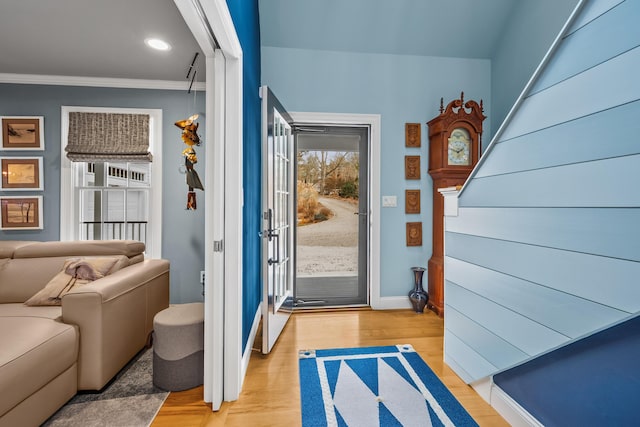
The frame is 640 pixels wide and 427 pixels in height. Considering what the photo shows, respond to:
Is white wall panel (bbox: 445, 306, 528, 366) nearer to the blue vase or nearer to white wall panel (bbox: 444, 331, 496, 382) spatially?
white wall panel (bbox: 444, 331, 496, 382)

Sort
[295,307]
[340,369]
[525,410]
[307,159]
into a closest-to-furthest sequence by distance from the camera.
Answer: [525,410], [340,369], [295,307], [307,159]

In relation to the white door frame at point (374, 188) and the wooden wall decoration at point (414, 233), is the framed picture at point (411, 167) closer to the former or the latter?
the white door frame at point (374, 188)

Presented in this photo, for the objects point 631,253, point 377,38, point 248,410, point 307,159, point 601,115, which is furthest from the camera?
point 307,159

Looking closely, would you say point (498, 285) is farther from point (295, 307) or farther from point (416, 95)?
point (416, 95)

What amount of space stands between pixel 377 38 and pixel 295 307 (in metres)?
2.97

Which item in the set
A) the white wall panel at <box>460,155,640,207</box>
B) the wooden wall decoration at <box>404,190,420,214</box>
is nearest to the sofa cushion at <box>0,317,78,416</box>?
the white wall panel at <box>460,155,640,207</box>

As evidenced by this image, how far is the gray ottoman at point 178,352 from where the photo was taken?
1637mm

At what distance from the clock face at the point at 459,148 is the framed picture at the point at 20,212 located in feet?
13.4

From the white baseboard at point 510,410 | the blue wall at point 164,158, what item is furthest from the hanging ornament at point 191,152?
the white baseboard at point 510,410

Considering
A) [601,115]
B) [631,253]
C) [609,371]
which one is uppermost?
[601,115]

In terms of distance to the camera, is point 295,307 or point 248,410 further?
point 295,307

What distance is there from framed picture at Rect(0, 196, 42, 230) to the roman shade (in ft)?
1.86

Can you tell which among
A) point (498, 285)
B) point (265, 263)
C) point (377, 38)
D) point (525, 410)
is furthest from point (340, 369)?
point (377, 38)

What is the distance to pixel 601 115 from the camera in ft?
3.09
